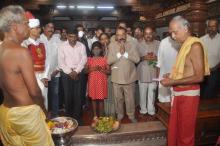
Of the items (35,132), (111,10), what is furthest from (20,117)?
(111,10)

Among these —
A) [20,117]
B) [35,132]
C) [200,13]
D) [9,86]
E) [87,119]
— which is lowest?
[87,119]

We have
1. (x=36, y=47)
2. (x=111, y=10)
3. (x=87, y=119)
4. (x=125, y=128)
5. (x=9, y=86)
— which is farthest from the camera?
(x=111, y=10)

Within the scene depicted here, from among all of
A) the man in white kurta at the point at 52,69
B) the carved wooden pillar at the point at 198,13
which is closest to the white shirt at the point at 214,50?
the carved wooden pillar at the point at 198,13

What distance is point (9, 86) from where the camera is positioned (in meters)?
2.13

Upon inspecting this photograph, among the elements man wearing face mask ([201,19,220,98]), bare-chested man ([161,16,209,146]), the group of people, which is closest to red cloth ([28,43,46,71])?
the group of people

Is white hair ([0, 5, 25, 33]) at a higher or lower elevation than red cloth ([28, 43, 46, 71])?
higher

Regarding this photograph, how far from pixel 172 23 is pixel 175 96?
0.90 metres

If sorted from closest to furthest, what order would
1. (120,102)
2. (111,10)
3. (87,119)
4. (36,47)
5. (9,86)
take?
(9,86) < (36,47) < (120,102) < (87,119) < (111,10)

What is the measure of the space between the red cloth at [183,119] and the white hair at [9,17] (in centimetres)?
200

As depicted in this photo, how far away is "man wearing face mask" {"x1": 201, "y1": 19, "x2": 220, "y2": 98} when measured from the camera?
516 centimetres

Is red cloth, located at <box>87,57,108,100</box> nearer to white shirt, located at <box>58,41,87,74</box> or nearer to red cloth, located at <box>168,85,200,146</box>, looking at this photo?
white shirt, located at <box>58,41,87,74</box>

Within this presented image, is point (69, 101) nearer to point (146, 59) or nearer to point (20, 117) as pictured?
point (146, 59)

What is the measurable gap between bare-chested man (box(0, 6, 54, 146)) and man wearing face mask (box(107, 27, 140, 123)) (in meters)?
2.41

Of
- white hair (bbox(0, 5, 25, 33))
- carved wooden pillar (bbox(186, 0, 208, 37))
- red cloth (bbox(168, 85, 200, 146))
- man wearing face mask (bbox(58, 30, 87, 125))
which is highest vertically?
carved wooden pillar (bbox(186, 0, 208, 37))
